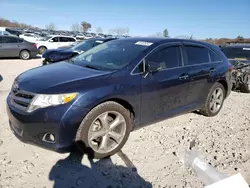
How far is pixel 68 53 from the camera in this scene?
28.6 ft

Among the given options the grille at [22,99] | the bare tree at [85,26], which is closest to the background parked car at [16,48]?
the grille at [22,99]

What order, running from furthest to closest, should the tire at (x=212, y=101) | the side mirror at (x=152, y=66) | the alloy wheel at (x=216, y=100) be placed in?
the alloy wheel at (x=216, y=100) < the tire at (x=212, y=101) < the side mirror at (x=152, y=66)

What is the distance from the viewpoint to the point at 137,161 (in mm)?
3061

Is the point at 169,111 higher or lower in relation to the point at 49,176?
higher

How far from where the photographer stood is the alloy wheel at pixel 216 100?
4.78 meters

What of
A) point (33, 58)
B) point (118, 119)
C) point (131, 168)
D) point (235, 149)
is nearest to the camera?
point (131, 168)

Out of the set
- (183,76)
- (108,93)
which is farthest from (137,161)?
(183,76)

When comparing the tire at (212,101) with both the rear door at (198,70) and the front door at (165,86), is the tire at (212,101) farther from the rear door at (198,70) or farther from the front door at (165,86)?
the front door at (165,86)

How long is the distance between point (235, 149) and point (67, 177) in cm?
260

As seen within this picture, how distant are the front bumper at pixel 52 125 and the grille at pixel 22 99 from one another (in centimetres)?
8

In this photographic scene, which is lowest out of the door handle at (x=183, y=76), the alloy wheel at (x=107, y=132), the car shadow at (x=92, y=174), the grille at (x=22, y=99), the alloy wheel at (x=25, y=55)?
the car shadow at (x=92, y=174)

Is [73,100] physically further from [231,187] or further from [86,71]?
[231,187]

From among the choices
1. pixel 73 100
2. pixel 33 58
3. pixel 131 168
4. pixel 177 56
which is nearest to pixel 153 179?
pixel 131 168

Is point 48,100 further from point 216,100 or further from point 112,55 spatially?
point 216,100
